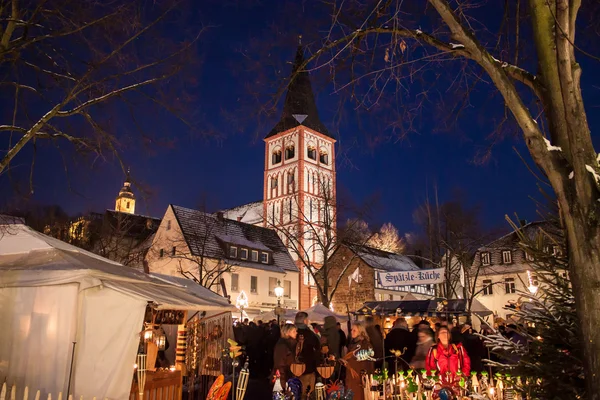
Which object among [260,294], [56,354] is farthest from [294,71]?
[260,294]

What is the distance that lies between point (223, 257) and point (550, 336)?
3664 cm

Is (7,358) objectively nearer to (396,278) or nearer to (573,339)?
(573,339)

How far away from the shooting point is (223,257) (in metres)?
39.8

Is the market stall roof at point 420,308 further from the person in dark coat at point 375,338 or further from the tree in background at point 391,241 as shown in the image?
the tree in background at point 391,241

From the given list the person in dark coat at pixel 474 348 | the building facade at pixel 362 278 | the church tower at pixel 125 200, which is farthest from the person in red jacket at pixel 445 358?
the church tower at pixel 125 200

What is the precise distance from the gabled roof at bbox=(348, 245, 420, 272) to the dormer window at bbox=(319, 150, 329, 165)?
2260 centimetres

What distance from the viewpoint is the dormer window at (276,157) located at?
7369 cm

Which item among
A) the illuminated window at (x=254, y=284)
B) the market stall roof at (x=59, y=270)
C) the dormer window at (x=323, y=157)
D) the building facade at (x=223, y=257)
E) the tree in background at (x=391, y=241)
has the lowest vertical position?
the market stall roof at (x=59, y=270)

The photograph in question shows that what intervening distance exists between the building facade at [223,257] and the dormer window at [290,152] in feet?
91.3

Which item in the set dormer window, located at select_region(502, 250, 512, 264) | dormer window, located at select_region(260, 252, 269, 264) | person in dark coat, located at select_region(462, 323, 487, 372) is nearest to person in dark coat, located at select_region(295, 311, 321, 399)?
person in dark coat, located at select_region(462, 323, 487, 372)

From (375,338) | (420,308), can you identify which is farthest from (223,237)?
(375,338)

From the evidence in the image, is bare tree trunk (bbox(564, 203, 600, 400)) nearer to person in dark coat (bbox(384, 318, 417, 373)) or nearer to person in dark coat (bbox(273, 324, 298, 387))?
person in dark coat (bbox(273, 324, 298, 387))

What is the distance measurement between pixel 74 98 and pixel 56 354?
5768mm

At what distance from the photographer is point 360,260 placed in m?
44.6
